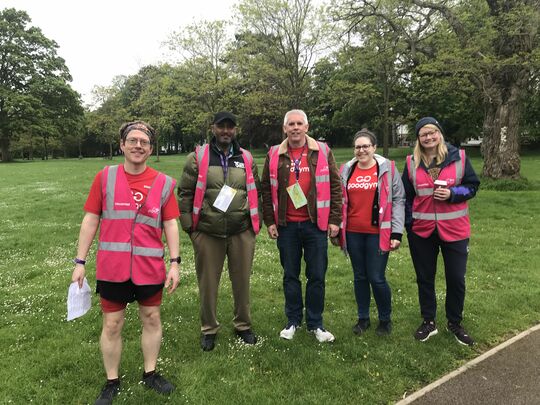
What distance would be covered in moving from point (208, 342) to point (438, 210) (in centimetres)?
290

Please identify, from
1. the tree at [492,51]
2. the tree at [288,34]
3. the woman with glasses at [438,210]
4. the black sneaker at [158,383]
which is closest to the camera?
the black sneaker at [158,383]

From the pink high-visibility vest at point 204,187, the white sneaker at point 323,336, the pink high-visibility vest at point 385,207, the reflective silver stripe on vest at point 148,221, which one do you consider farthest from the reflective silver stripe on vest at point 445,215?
the reflective silver stripe on vest at point 148,221

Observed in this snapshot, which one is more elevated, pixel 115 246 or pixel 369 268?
pixel 115 246

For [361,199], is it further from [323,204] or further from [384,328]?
[384,328]

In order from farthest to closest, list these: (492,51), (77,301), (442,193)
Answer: (492,51)
(442,193)
(77,301)

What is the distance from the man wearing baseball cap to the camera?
14.3ft

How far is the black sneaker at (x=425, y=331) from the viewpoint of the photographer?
4.75m

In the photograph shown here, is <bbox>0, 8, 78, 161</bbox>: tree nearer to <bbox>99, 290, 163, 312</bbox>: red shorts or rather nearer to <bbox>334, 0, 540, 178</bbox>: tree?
<bbox>334, 0, 540, 178</bbox>: tree

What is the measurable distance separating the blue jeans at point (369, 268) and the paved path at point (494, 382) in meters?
1.04

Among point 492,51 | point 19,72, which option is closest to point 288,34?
point 492,51

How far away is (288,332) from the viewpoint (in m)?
4.84

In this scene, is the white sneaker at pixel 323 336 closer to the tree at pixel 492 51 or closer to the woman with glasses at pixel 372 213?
the woman with glasses at pixel 372 213

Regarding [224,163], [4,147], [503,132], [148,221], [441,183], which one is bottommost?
[148,221]

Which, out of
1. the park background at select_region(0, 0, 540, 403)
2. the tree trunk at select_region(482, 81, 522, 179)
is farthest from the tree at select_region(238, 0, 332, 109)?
the tree trunk at select_region(482, 81, 522, 179)
